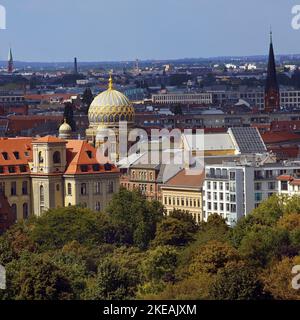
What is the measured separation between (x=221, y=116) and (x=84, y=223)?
7181 centimetres

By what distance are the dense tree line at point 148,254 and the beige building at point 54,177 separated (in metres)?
4.91

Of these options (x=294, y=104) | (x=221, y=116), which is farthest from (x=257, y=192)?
(x=294, y=104)

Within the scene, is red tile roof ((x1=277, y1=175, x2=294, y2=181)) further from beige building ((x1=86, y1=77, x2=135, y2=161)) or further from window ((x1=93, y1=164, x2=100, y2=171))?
beige building ((x1=86, y1=77, x2=135, y2=161))

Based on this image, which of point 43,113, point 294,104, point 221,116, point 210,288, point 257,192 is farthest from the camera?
point 294,104

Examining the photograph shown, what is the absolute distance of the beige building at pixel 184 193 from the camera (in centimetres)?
6253

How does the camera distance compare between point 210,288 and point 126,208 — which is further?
point 126,208

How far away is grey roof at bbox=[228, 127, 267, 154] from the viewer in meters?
70.8

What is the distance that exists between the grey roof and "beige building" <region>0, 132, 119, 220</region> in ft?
31.0

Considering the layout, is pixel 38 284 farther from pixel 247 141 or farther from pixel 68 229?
pixel 247 141

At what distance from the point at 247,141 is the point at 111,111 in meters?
4.45

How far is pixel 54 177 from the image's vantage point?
61500 mm

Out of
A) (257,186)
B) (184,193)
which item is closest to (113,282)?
(257,186)
